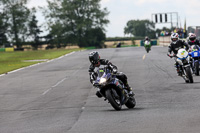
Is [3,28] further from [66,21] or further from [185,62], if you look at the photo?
[185,62]

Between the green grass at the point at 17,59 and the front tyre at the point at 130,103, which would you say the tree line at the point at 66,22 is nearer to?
the green grass at the point at 17,59

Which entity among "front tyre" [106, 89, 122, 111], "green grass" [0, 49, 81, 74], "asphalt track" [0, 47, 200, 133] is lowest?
"green grass" [0, 49, 81, 74]

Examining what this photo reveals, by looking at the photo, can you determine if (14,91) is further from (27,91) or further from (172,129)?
(172,129)

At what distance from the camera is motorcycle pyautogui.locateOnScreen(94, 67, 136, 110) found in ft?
36.9

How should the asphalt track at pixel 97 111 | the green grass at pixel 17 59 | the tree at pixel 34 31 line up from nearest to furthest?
the asphalt track at pixel 97 111
the green grass at pixel 17 59
the tree at pixel 34 31

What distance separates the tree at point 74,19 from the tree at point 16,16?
543 centimetres

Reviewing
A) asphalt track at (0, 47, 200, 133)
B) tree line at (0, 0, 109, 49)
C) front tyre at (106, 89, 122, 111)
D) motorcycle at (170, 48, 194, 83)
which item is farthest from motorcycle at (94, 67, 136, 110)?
tree line at (0, 0, 109, 49)

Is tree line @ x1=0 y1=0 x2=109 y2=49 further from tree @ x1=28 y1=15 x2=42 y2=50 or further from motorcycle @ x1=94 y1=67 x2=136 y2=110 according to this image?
motorcycle @ x1=94 y1=67 x2=136 y2=110

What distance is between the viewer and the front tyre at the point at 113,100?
11250mm

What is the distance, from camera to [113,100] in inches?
446

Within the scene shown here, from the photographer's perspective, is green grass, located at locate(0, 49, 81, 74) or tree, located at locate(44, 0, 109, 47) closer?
green grass, located at locate(0, 49, 81, 74)

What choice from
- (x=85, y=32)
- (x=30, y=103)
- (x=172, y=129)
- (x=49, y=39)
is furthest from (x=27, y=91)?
(x=49, y=39)

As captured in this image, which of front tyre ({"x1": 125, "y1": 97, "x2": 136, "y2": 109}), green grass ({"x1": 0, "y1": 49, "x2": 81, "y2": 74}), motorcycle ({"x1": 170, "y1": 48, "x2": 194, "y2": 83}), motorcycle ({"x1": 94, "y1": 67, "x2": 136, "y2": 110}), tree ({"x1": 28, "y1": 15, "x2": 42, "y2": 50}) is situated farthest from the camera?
tree ({"x1": 28, "y1": 15, "x2": 42, "y2": 50})

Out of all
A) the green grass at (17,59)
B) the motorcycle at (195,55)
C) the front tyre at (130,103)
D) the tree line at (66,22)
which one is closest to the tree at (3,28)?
the tree line at (66,22)
